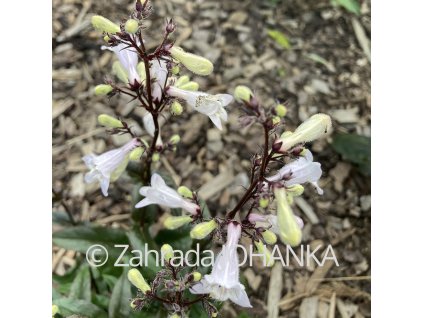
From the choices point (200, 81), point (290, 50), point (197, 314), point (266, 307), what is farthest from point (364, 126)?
point (197, 314)

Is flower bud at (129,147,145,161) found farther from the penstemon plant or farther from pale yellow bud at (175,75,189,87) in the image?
pale yellow bud at (175,75,189,87)

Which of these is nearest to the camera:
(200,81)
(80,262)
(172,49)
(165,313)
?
(172,49)

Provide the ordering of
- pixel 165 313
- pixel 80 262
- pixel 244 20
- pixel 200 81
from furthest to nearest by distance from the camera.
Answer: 1. pixel 244 20
2. pixel 200 81
3. pixel 80 262
4. pixel 165 313

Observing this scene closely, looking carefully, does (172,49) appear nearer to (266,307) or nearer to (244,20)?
(266,307)

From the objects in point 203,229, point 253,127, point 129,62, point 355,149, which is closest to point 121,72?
point 129,62

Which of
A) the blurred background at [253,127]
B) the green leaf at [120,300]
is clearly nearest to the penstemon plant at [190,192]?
the green leaf at [120,300]

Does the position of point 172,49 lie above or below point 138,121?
above

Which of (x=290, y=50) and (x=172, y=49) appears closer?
(x=172, y=49)

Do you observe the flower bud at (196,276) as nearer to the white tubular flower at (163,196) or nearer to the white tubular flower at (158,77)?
the white tubular flower at (163,196)
